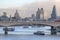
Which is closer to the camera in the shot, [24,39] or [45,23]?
[24,39]

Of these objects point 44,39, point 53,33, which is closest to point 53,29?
point 53,33

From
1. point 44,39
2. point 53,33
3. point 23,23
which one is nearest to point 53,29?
point 53,33

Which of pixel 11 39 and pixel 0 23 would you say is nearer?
pixel 11 39

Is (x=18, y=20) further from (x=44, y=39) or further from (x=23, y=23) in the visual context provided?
(x=44, y=39)

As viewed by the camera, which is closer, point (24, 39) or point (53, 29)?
point (24, 39)

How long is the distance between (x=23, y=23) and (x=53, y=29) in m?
3.92

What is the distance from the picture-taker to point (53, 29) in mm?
41125

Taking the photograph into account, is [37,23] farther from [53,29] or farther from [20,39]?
[20,39]

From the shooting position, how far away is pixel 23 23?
3956cm

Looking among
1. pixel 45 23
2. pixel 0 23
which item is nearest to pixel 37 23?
pixel 45 23

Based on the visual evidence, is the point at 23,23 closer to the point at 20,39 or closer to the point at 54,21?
the point at 54,21

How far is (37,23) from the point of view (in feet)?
129

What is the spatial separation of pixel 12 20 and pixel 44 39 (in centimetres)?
930

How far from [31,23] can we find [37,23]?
1.06 meters
